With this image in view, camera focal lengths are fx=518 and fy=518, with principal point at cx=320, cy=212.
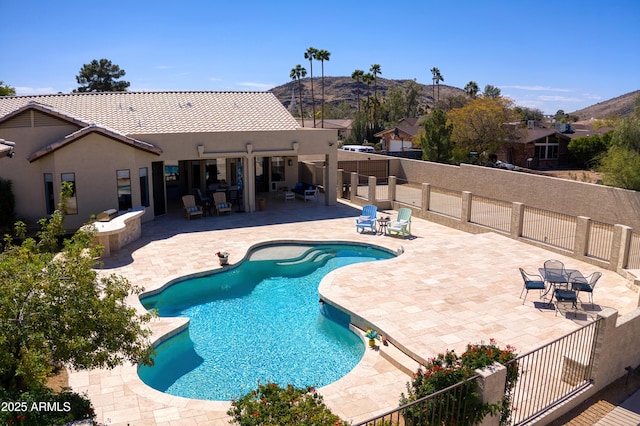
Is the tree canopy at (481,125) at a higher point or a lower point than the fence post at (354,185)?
higher

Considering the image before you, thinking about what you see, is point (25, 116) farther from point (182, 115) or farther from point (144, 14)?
point (144, 14)

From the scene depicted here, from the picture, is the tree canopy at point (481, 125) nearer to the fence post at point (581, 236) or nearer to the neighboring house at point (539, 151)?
the neighboring house at point (539, 151)

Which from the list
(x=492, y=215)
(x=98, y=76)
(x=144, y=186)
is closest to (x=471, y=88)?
(x=98, y=76)

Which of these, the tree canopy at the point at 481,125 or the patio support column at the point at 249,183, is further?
the tree canopy at the point at 481,125

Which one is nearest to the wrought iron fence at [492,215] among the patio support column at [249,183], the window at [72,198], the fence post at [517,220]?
the fence post at [517,220]

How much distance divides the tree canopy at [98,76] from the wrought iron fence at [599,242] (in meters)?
64.2

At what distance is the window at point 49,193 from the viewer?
70.9 feet

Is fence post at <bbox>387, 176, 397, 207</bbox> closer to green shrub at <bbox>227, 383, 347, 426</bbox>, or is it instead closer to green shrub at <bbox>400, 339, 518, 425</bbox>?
green shrub at <bbox>400, 339, 518, 425</bbox>

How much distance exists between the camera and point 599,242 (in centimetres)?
1817

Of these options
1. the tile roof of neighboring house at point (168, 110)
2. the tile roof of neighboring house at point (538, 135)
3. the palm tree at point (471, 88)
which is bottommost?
the tile roof of neighboring house at point (538, 135)

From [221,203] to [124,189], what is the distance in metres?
4.98

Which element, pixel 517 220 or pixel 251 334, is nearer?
pixel 251 334

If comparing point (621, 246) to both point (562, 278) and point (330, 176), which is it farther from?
point (330, 176)

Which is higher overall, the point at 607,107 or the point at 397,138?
the point at 607,107
